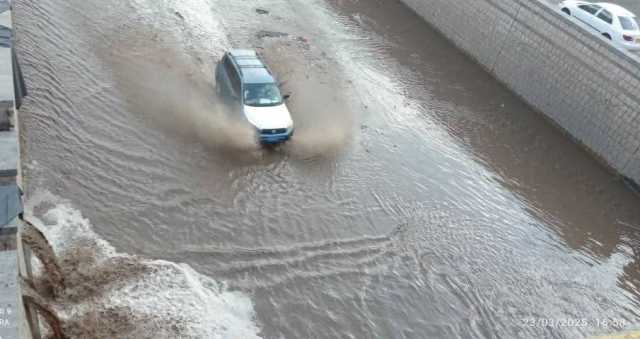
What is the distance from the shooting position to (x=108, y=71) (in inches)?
709

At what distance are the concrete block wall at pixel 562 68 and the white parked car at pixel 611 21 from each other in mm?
2669

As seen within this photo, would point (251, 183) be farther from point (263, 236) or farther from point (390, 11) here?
point (390, 11)

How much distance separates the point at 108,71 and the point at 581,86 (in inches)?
696

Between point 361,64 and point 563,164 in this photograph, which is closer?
point 563,164

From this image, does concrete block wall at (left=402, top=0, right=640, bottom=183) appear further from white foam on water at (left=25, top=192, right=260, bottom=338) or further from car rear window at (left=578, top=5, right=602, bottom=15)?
white foam on water at (left=25, top=192, right=260, bottom=338)

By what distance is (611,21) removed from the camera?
21562mm

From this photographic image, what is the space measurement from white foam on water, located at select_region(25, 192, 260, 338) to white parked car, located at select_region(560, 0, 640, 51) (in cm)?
1907

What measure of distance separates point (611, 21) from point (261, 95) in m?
15.8

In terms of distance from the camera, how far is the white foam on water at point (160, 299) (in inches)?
414

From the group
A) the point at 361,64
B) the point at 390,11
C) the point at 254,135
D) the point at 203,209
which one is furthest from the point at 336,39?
the point at 203,209

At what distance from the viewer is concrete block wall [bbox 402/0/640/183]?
715 inches

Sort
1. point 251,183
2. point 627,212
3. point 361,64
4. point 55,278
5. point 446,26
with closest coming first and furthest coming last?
1. point 55,278
2. point 251,183
3. point 627,212
4. point 361,64
5. point 446,26
